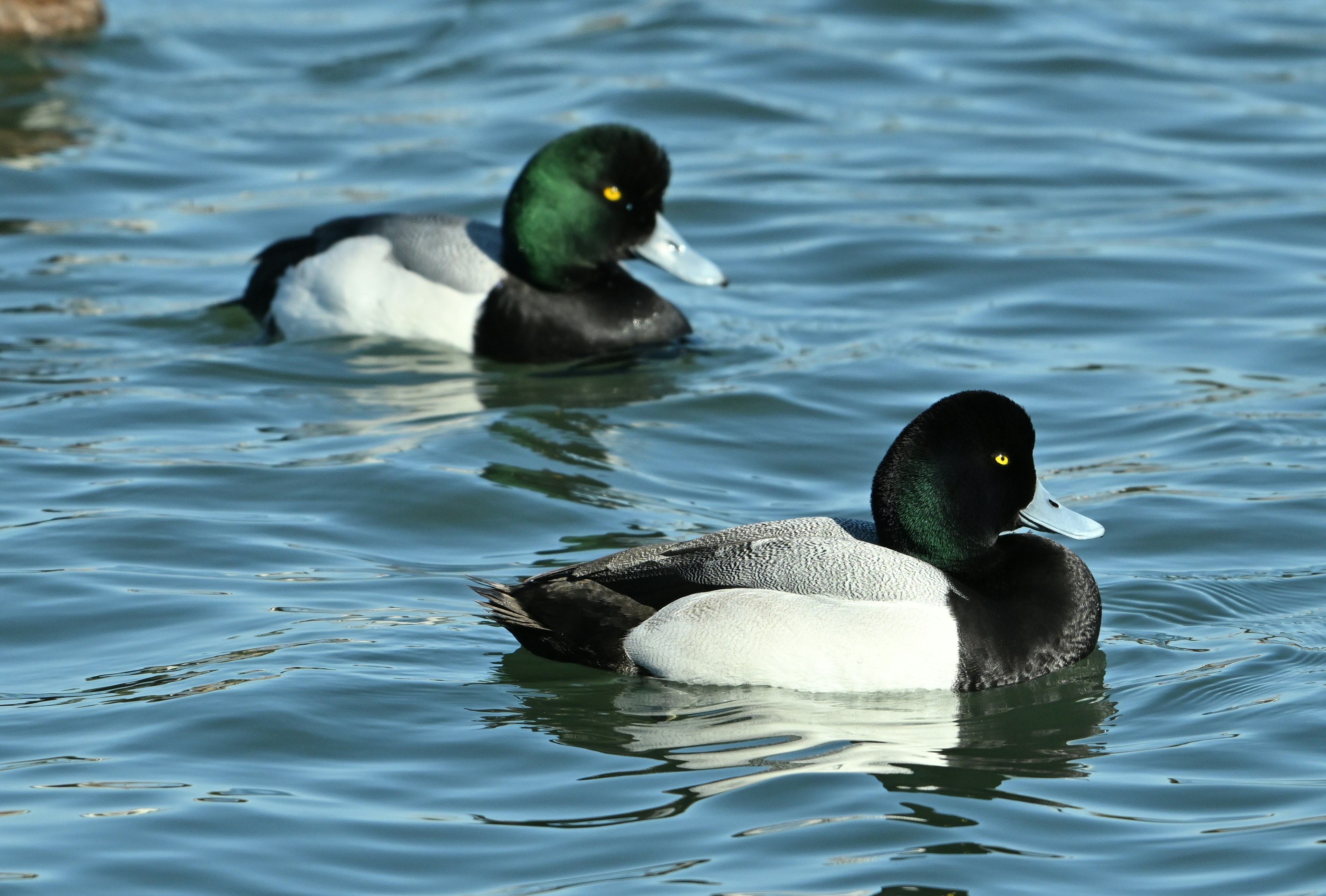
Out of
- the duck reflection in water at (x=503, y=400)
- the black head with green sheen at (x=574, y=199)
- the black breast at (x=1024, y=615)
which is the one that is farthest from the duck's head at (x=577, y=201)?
the black breast at (x=1024, y=615)

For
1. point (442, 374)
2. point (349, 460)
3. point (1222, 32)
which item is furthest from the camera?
point (1222, 32)

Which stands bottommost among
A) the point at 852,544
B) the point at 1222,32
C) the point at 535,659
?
the point at 535,659

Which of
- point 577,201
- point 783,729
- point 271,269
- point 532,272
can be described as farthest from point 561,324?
point 783,729

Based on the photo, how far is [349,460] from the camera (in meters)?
8.51

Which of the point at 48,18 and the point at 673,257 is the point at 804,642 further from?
the point at 48,18

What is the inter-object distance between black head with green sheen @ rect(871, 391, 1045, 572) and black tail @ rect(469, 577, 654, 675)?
84 centimetres

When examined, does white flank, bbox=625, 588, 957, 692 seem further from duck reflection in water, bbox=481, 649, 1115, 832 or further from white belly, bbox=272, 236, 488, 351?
white belly, bbox=272, 236, 488, 351

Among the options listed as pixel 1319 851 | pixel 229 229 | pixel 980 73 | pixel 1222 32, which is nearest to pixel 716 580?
pixel 1319 851

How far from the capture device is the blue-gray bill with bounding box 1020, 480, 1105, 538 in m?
6.43

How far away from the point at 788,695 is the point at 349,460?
313cm

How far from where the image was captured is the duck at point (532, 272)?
33.2 feet

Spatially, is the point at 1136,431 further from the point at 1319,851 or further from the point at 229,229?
the point at 229,229

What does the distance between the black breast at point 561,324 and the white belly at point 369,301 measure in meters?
0.10

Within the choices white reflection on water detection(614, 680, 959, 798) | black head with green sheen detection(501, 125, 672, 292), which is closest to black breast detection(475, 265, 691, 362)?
black head with green sheen detection(501, 125, 672, 292)
